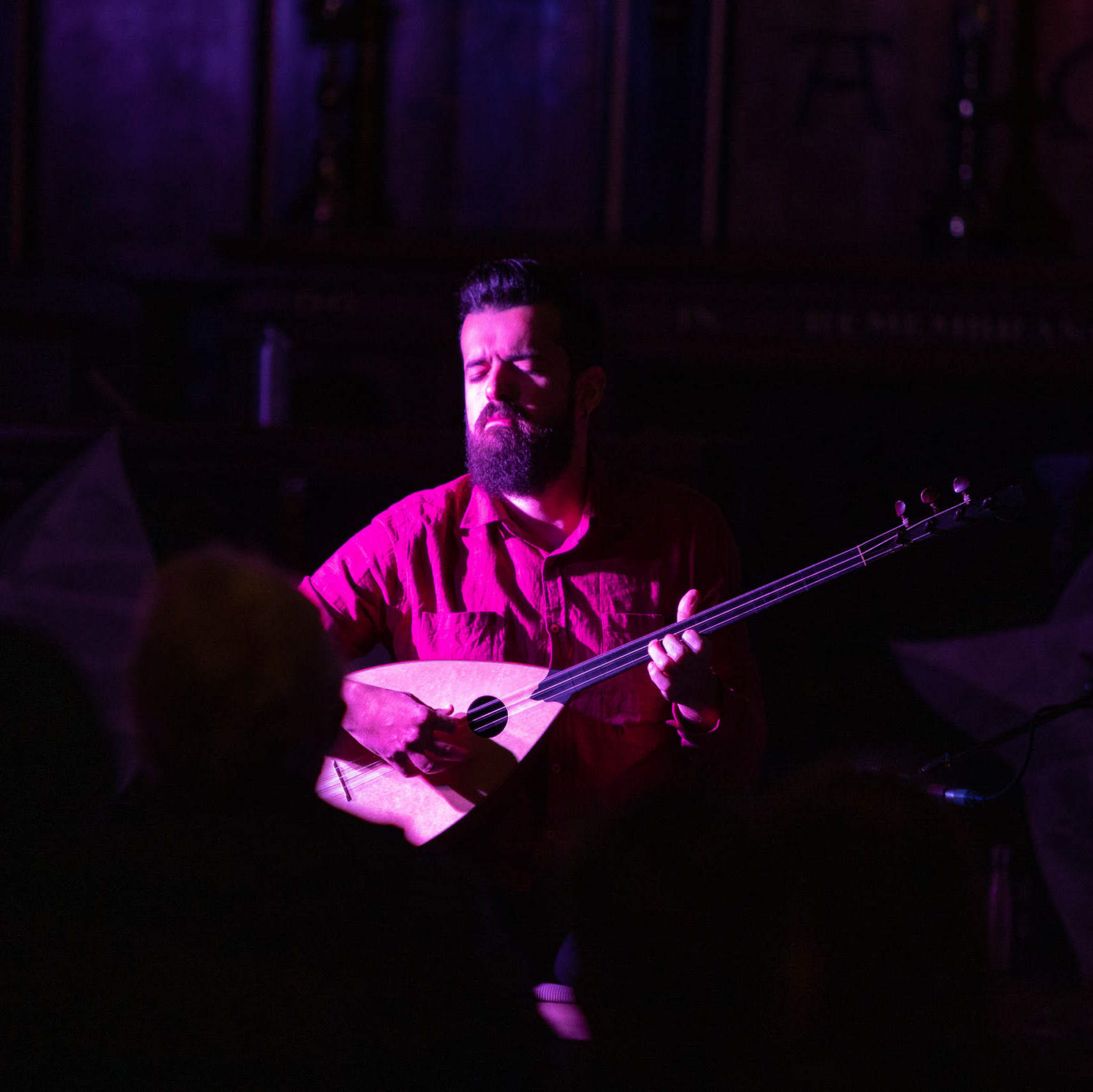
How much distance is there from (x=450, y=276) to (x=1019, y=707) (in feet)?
5.55

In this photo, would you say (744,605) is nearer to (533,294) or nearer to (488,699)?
(488,699)

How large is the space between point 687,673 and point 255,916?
40.5 inches

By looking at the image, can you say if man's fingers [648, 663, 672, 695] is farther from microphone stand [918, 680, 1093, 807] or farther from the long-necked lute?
microphone stand [918, 680, 1093, 807]

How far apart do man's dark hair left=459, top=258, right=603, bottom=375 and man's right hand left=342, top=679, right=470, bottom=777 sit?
2.19 feet

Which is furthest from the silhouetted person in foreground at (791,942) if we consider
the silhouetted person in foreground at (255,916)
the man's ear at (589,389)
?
the man's ear at (589,389)

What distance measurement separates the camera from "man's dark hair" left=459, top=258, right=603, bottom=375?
2.28 meters

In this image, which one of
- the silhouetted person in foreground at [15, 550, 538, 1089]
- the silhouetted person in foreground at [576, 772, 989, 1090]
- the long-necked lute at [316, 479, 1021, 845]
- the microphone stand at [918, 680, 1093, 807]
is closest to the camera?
the silhouetted person in foreground at [576, 772, 989, 1090]

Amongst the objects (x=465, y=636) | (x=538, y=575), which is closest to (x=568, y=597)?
(x=538, y=575)

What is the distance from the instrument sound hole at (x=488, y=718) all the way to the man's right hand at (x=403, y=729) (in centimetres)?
3

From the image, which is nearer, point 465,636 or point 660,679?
point 660,679

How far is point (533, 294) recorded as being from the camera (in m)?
2.28

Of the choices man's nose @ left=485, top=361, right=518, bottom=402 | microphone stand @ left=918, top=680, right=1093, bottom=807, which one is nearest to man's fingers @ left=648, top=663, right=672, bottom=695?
microphone stand @ left=918, top=680, right=1093, bottom=807

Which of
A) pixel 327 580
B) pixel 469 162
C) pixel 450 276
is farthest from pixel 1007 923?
pixel 469 162

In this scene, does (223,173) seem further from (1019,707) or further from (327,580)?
(1019,707)
